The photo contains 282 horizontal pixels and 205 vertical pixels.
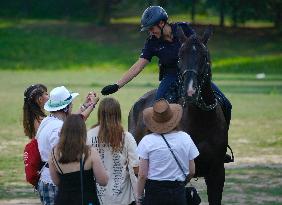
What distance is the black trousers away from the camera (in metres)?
8.71

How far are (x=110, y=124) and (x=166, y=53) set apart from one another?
3.23m

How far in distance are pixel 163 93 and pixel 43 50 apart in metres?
62.4

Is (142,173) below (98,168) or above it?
below

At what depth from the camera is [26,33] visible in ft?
260

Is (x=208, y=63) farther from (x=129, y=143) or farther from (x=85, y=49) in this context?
(x=85, y=49)

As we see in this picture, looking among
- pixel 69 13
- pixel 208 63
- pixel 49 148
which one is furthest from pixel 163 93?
pixel 69 13

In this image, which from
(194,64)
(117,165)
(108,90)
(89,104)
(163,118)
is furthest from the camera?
(108,90)

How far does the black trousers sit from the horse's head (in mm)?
2051

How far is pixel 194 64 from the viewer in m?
10.9

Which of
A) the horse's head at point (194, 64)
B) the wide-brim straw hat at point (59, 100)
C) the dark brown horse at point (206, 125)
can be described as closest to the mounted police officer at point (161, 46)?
the dark brown horse at point (206, 125)

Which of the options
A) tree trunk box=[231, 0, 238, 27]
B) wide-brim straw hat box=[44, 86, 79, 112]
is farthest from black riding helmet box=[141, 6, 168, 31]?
tree trunk box=[231, 0, 238, 27]

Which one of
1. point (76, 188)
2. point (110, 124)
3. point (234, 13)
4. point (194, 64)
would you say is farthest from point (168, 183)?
point (234, 13)

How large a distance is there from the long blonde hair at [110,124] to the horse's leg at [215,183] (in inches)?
110

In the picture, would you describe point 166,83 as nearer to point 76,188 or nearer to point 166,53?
point 166,53
